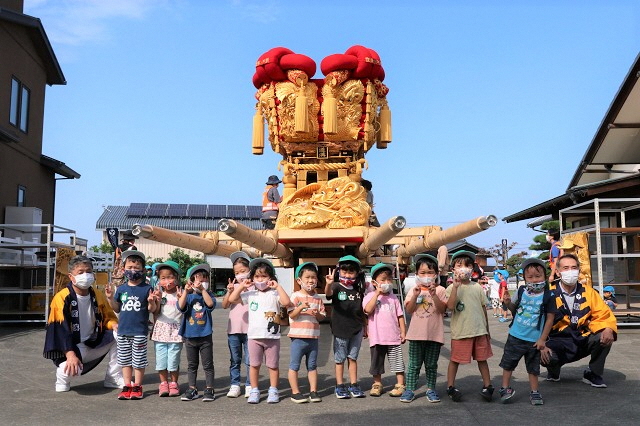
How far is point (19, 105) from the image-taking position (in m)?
15.8

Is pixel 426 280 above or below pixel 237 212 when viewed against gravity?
below

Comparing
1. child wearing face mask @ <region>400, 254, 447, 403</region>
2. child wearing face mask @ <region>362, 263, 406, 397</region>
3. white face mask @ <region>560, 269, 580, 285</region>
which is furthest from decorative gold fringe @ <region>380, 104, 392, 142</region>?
child wearing face mask @ <region>400, 254, 447, 403</region>

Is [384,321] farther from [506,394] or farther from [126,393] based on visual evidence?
[126,393]

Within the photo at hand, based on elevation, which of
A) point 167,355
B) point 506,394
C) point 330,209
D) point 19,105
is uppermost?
point 19,105

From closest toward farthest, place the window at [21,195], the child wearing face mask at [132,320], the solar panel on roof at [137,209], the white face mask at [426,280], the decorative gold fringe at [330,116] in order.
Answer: the white face mask at [426,280] → the child wearing face mask at [132,320] → the decorative gold fringe at [330,116] → the window at [21,195] → the solar panel on roof at [137,209]

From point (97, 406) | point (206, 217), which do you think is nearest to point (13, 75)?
point (97, 406)

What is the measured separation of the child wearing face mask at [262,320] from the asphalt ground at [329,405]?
23cm

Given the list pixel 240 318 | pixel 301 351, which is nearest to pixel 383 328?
pixel 301 351

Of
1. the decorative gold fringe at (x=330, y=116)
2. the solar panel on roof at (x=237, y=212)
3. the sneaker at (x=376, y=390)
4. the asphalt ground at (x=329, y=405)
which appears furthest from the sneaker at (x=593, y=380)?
the solar panel on roof at (x=237, y=212)

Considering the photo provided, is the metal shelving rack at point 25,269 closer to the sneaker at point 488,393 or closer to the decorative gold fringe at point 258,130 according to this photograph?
the decorative gold fringe at point 258,130

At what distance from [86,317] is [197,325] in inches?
49.6

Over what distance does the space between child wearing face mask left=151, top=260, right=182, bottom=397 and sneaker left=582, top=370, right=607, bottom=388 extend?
4.05 m

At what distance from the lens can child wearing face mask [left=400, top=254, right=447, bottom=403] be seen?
5.65 metres

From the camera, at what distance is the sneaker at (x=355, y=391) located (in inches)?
225
